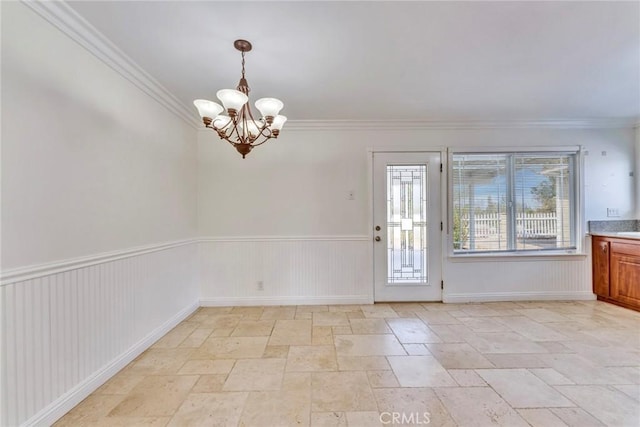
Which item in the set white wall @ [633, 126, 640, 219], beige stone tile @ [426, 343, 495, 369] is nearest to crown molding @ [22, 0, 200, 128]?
beige stone tile @ [426, 343, 495, 369]

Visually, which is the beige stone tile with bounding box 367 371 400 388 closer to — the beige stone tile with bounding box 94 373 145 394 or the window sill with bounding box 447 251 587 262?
the beige stone tile with bounding box 94 373 145 394

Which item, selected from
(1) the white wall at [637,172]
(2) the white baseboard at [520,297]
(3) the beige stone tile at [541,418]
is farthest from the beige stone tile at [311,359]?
(1) the white wall at [637,172]

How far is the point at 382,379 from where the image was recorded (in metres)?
2.00

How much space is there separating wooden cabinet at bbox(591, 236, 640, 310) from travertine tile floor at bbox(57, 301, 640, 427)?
0.26 m

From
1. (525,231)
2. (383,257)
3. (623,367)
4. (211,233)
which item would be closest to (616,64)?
(525,231)

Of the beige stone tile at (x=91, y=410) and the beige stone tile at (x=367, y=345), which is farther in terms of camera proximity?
the beige stone tile at (x=367, y=345)

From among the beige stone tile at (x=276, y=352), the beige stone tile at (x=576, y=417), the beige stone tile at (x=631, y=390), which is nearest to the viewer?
the beige stone tile at (x=576, y=417)

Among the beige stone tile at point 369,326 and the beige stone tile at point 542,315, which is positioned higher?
the beige stone tile at point 542,315

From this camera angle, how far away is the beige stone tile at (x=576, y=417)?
5.14 feet

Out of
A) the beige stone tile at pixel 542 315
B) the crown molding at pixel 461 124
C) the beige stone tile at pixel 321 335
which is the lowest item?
the beige stone tile at pixel 321 335

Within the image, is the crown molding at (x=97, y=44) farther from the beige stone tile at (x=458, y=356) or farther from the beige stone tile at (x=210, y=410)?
the beige stone tile at (x=458, y=356)

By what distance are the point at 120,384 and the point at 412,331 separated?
257 centimetres

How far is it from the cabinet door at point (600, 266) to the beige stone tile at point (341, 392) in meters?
3.73

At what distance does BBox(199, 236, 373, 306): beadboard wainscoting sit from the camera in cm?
368
